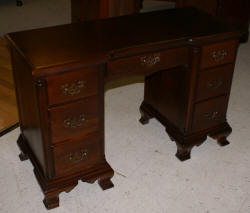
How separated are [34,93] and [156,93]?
94cm

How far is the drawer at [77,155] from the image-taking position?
171cm

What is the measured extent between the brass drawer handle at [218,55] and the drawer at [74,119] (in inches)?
26.4

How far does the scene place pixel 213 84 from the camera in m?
2.00

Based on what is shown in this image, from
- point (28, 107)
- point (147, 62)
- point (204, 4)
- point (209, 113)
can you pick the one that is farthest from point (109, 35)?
point (204, 4)

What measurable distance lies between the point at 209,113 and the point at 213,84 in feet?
0.63

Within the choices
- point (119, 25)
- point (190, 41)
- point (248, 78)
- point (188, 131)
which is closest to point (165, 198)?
point (188, 131)

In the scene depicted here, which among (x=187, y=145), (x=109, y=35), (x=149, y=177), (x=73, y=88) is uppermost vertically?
(x=109, y=35)

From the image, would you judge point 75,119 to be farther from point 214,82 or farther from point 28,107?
point 214,82

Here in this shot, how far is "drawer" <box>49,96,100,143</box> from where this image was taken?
1594 millimetres

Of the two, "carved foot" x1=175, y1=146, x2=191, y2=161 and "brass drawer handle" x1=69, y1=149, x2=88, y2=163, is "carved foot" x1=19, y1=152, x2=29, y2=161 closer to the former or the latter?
"brass drawer handle" x1=69, y1=149, x2=88, y2=163

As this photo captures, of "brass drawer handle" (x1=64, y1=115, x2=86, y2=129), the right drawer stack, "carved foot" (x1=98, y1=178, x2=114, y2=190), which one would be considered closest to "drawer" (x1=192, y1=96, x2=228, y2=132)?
the right drawer stack

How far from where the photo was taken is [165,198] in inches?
74.0

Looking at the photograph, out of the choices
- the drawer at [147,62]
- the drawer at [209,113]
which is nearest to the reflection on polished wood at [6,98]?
the drawer at [147,62]

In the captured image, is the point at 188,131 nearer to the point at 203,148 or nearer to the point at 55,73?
the point at 203,148
